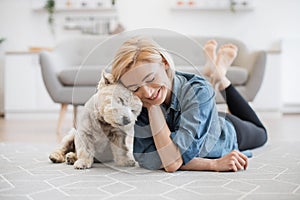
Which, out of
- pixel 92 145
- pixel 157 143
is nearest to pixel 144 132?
pixel 157 143

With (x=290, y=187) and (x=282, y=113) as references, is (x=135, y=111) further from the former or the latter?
(x=282, y=113)

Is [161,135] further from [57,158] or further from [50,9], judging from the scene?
[50,9]

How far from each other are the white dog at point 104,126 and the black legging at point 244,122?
1.94ft

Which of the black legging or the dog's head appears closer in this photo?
the dog's head

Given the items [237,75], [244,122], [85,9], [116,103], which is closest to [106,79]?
[116,103]

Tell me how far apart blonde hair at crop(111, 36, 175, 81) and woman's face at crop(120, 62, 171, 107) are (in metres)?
0.02

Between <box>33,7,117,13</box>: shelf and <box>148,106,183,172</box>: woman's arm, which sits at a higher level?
<box>33,7,117,13</box>: shelf

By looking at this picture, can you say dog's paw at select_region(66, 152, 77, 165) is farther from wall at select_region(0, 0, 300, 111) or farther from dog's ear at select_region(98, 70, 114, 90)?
wall at select_region(0, 0, 300, 111)

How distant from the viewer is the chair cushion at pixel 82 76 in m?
1.33

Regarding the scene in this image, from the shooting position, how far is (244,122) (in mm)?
1865

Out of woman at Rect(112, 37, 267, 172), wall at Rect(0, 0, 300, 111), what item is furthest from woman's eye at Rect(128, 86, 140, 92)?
wall at Rect(0, 0, 300, 111)

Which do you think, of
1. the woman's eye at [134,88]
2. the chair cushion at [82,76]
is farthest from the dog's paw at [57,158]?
the woman's eye at [134,88]

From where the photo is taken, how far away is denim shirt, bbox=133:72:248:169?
1.27 meters

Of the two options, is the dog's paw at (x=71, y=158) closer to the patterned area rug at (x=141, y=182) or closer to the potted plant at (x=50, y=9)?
the patterned area rug at (x=141, y=182)
